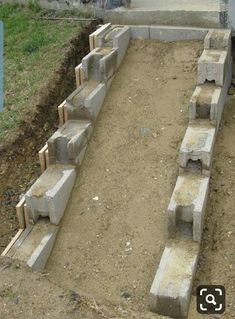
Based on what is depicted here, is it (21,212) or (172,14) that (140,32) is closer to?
(172,14)

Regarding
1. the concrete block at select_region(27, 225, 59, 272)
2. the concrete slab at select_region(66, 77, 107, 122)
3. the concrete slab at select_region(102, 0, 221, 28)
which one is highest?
the concrete slab at select_region(102, 0, 221, 28)

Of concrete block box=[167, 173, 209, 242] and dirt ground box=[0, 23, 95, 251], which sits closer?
concrete block box=[167, 173, 209, 242]

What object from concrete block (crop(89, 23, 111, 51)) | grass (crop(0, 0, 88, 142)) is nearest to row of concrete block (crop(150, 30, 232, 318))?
concrete block (crop(89, 23, 111, 51))

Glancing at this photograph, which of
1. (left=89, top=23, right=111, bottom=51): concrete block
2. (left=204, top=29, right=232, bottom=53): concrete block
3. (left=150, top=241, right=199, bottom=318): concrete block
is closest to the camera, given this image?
(left=150, top=241, right=199, bottom=318): concrete block

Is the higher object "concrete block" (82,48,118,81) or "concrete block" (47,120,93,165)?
"concrete block" (82,48,118,81)

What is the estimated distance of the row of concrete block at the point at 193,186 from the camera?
5.92 metres

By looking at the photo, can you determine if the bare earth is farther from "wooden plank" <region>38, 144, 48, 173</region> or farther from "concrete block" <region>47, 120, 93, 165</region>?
"wooden plank" <region>38, 144, 48, 173</region>

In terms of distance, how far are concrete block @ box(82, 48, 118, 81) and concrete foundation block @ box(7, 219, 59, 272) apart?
2661 millimetres

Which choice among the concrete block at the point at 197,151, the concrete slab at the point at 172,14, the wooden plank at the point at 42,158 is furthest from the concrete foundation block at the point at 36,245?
the concrete slab at the point at 172,14

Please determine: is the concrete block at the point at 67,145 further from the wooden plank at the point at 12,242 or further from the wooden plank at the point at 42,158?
the wooden plank at the point at 12,242

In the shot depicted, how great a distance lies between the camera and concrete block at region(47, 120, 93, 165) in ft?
24.7

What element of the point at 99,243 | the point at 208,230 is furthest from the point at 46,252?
the point at 208,230

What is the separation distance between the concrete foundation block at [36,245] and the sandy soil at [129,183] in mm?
152

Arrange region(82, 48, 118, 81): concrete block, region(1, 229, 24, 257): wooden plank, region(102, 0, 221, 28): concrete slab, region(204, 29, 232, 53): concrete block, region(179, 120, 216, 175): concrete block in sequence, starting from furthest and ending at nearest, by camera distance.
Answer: region(102, 0, 221, 28): concrete slab, region(204, 29, 232, 53): concrete block, region(82, 48, 118, 81): concrete block, region(179, 120, 216, 175): concrete block, region(1, 229, 24, 257): wooden plank
